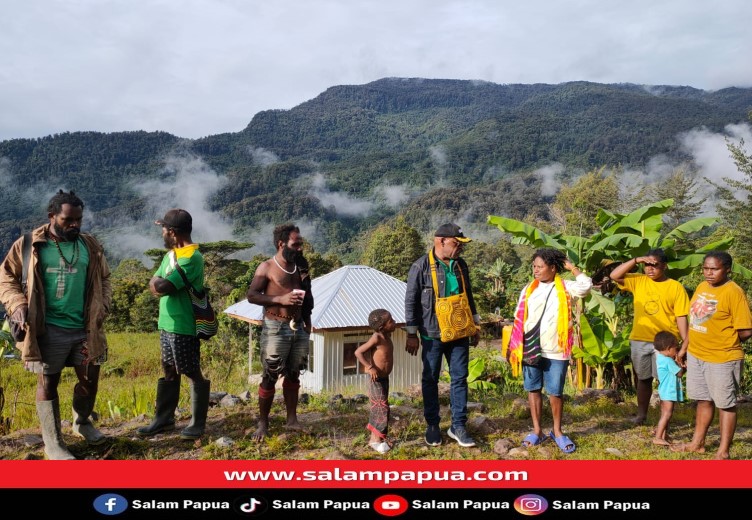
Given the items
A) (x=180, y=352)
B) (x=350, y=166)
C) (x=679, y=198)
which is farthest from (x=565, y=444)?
(x=350, y=166)

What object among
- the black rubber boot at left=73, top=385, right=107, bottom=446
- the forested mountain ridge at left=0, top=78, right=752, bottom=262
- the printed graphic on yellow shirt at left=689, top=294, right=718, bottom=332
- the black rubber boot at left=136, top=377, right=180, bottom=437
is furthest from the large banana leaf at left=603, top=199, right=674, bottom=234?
the forested mountain ridge at left=0, top=78, right=752, bottom=262

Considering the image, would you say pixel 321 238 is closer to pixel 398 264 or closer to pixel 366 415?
pixel 398 264

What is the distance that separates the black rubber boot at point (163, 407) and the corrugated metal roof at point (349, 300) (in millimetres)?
8823

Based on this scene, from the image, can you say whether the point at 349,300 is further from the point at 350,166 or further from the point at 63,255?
the point at 350,166

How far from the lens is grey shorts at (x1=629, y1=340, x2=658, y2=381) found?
4.52 meters

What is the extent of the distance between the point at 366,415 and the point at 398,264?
37.1 metres

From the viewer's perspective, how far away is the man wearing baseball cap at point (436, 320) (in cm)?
401

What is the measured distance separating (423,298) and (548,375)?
1.10 metres

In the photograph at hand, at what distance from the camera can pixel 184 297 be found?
397 centimetres

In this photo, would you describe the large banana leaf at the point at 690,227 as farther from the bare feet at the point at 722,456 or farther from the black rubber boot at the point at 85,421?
the black rubber boot at the point at 85,421

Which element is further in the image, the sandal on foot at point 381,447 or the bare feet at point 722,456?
the sandal on foot at point 381,447

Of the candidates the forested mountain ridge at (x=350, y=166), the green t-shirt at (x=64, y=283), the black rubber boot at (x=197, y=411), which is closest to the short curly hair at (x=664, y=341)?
the black rubber boot at (x=197, y=411)

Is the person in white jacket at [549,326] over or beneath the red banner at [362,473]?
over

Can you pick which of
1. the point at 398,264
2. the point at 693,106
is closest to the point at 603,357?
the point at 398,264
